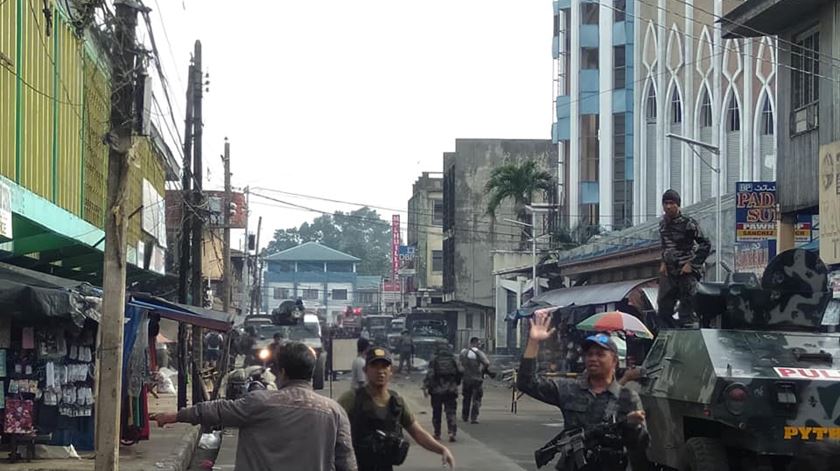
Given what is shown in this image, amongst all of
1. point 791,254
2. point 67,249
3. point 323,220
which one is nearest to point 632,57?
point 67,249

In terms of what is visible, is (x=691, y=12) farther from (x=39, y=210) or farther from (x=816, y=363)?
(x=816, y=363)

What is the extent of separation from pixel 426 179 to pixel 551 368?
58.6m

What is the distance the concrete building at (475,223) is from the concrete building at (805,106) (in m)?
→ 50.5

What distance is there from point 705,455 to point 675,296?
3.51 m

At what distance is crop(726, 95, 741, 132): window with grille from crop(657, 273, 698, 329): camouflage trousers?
29938 mm

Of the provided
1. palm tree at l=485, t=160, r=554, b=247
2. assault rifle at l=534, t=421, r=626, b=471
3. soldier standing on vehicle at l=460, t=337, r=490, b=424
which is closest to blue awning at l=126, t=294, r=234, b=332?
soldier standing on vehicle at l=460, t=337, r=490, b=424

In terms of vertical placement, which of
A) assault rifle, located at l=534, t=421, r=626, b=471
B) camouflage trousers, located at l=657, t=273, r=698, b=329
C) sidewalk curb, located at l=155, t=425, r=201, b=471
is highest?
camouflage trousers, located at l=657, t=273, r=698, b=329

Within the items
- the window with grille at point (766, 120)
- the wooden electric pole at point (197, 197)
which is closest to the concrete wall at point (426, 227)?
the window with grille at point (766, 120)

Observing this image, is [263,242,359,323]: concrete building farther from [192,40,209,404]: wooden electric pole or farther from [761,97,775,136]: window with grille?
[192,40,209,404]: wooden electric pole

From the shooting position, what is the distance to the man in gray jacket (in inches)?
267

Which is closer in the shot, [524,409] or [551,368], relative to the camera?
[524,409]

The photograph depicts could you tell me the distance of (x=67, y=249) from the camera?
21.0 m

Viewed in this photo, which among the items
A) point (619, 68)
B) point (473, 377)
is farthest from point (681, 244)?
point (619, 68)

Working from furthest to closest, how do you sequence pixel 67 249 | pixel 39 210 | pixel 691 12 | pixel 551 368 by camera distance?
pixel 691 12, pixel 551 368, pixel 67 249, pixel 39 210
